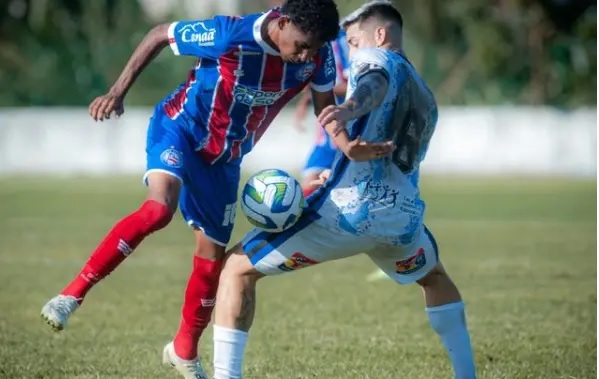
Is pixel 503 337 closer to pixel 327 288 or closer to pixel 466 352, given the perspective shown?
pixel 466 352

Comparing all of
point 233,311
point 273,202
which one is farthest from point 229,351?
point 273,202

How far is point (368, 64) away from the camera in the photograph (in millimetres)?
5410

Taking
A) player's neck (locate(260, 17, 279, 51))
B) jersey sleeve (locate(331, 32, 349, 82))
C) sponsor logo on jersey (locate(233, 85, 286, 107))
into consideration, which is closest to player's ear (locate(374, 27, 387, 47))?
player's neck (locate(260, 17, 279, 51))

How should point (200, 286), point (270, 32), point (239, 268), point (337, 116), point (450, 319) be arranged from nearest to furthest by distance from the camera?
point (337, 116), point (239, 268), point (450, 319), point (270, 32), point (200, 286)

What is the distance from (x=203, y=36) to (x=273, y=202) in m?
1.31

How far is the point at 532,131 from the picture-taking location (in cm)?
2800

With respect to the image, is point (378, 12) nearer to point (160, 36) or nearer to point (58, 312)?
point (160, 36)

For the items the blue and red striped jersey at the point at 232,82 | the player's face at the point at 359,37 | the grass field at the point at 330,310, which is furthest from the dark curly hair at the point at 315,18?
the grass field at the point at 330,310

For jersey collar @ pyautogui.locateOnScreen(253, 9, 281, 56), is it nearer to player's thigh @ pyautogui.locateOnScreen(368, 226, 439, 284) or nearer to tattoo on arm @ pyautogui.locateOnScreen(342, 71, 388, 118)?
tattoo on arm @ pyautogui.locateOnScreen(342, 71, 388, 118)

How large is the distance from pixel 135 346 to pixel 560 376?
257 centimetres

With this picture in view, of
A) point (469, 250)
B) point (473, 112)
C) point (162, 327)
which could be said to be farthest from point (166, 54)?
point (162, 327)

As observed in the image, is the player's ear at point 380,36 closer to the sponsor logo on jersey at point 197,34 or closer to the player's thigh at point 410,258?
the player's thigh at point 410,258

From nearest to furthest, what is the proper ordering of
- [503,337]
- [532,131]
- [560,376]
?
[560,376], [503,337], [532,131]

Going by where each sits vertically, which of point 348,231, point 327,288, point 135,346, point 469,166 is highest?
point 348,231
